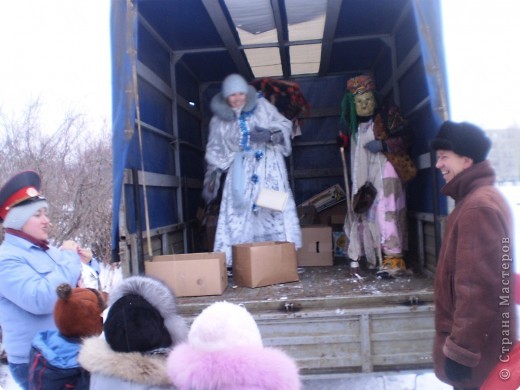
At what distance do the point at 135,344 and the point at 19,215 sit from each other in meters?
1.00

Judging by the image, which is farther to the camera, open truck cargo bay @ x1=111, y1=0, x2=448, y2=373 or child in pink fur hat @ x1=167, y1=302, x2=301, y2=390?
open truck cargo bay @ x1=111, y1=0, x2=448, y2=373

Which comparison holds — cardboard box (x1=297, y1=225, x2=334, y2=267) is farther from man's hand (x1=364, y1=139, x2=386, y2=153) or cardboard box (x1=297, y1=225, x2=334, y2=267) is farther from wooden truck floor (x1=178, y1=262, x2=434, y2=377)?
wooden truck floor (x1=178, y1=262, x2=434, y2=377)

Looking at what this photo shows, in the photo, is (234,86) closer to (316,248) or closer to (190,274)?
(316,248)

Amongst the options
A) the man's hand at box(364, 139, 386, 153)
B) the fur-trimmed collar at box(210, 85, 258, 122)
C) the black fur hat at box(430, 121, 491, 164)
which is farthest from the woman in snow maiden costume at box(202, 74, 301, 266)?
the black fur hat at box(430, 121, 491, 164)

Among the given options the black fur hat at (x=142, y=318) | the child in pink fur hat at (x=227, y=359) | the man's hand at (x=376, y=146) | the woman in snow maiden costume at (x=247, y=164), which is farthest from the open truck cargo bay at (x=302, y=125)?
the child in pink fur hat at (x=227, y=359)

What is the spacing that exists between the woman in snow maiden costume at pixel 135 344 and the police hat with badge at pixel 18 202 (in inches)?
30.7

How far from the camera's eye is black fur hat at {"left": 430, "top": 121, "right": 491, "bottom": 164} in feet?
6.90

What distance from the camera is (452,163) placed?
7.13ft

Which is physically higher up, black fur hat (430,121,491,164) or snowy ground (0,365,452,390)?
black fur hat (430,121,491,164)

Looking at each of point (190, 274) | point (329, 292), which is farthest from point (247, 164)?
point (329, 292)

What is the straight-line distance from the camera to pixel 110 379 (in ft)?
5.42

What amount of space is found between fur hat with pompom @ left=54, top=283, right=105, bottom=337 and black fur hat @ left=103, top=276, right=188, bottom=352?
0.44ft

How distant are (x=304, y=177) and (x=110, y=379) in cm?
473

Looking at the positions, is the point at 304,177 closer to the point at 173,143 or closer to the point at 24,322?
the point at 173,143
